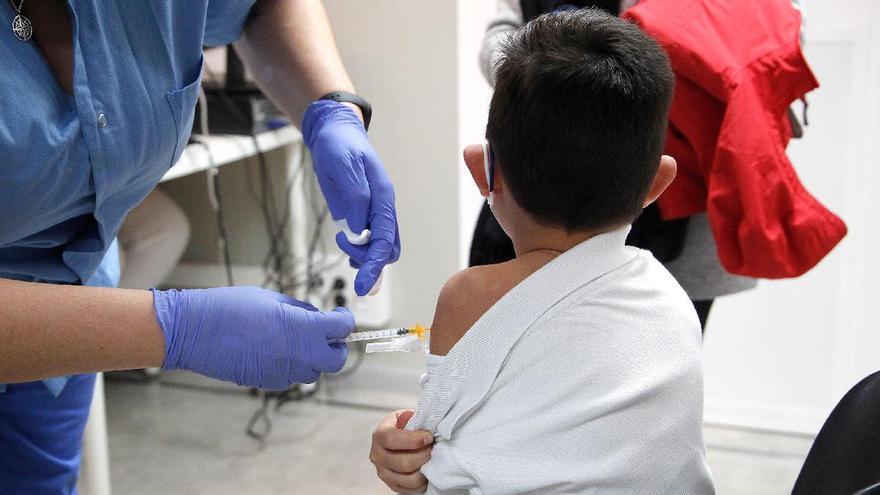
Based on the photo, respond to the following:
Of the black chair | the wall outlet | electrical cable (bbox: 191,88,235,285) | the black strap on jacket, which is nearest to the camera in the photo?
the black chair

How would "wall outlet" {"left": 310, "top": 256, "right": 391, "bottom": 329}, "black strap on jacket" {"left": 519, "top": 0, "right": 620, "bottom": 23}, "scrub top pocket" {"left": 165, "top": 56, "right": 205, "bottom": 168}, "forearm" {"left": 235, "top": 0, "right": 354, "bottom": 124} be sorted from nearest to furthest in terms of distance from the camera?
1. "scrub top pocket" {"left": 165, "top": 56, "right": 205, "bottom": 168}
2. "forearm" {"left": 235, "top": 0, "right": 354, "bottom": 124}
3. "black strap on jacket" {"left": 519, "top": 0, "right": 620, "bottom": 23}
4. "wall outlet" {"left": 310, "top": 256, "right": 391, "bottom": 329}

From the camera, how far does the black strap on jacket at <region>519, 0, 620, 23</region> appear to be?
147 cm

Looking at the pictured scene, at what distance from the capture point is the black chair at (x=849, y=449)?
81cm

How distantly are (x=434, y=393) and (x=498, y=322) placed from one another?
3.9 inches

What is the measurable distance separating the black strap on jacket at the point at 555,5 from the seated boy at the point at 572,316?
0.60 meters

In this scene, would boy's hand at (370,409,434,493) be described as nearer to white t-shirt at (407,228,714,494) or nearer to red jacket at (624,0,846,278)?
white t-shirt at (407,228,714,494)

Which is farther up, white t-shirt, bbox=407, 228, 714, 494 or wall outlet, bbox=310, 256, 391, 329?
white t-shirt, bbox=407, 228, 714, 494

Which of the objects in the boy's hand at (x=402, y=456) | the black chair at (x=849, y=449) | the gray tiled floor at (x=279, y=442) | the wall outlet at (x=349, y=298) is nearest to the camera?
the black chair at (x=849, y=449)

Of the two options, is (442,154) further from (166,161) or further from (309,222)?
(166,161)

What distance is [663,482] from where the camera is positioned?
0.86 metres

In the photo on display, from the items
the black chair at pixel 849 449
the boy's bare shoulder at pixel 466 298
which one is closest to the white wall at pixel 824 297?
the black chair at pixel 849 449

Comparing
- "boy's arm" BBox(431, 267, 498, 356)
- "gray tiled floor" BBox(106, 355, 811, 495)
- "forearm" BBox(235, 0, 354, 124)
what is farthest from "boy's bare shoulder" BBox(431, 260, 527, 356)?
"gray tiled floor" BBox(106, 355, 811, 495)

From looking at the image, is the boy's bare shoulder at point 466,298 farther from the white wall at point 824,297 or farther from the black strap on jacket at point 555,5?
the white wall at point 824,297

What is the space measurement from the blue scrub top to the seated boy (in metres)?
0.42
